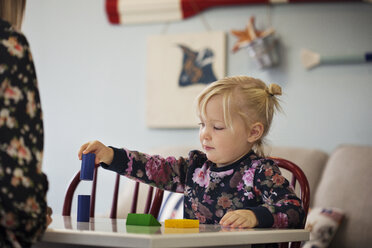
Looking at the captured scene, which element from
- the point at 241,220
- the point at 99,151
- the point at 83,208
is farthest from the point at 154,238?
the point at 99,151

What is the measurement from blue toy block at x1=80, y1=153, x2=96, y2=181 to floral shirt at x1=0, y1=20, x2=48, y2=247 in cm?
33

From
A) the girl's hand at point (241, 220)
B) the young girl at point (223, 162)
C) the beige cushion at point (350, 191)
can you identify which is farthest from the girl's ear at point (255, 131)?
the beige cushion at point (350, 191)

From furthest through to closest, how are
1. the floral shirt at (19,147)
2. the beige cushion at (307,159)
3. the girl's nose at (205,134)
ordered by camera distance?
1. the beige cushion at (307,159)
2. the girl's nose at (205,134)
3. the floral shirt at (19,147)

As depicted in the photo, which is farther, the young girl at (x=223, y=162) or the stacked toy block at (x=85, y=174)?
the young girl at (x=223, y=162)

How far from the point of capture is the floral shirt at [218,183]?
56.4 inches

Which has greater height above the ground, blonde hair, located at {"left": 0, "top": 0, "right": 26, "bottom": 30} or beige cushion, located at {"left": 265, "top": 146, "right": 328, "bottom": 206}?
blonde hair, located at {"left": 0, "top": 0, "right": 26, "bottom": 30}

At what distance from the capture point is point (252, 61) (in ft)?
10.8

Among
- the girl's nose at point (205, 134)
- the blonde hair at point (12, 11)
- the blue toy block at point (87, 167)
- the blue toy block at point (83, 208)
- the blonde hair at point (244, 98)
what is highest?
the blonde hair at point (12, 11)

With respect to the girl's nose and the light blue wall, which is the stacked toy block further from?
the light blue wall

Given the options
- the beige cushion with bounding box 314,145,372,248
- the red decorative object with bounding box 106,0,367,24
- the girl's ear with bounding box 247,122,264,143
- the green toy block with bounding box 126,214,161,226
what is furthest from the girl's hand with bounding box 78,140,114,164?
the red decorative object with bounding box 106,0,367,24

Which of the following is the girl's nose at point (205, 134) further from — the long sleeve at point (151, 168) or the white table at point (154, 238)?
the white table at point (154, 238)

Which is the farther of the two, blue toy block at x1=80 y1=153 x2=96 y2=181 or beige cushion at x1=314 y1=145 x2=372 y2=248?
beige cushion at x1=314 y1=145 x2=372 y2=248

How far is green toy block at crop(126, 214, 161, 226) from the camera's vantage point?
1.27 meters

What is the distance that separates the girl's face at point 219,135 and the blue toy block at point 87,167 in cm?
35
